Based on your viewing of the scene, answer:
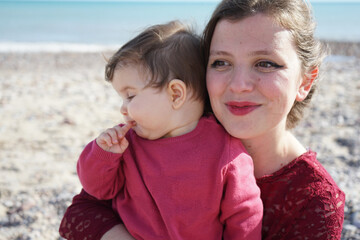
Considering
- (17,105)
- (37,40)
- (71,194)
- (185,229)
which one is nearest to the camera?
(185,229)

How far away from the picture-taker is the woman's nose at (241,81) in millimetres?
2029

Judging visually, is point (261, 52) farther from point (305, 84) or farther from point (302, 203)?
point (302, 203)

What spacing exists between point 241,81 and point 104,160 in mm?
770

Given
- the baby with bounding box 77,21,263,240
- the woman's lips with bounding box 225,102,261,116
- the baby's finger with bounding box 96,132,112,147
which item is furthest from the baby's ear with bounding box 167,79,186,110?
the baby's finger with bounding box 96,132,112,147

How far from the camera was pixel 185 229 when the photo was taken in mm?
2037

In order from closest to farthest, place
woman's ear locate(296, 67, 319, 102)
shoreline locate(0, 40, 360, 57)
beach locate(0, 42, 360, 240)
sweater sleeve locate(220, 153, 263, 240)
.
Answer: sweater sleeve locate(220, 153, 263, 240), woman's ear locate(296, 67, 319, 102), beach locate(0, 42, 360, 240), shoreline locate(0, 40, 360, 57)

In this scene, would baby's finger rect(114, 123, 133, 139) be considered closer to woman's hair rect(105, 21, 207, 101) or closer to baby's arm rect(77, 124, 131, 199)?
baby's arm rect(77, 124, 131, 199)

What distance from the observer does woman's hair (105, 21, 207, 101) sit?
6.91 feet

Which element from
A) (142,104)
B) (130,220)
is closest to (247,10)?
(142,104)

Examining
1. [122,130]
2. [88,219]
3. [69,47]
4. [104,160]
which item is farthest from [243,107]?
[69,47]

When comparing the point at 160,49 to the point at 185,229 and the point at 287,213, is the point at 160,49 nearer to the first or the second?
the point at 185,229

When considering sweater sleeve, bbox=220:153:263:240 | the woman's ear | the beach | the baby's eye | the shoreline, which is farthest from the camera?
the shoreline

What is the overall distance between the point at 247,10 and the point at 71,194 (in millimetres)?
3063

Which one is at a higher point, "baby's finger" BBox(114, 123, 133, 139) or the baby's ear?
the baby's ear
